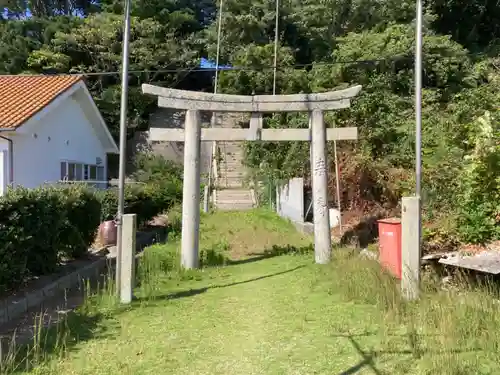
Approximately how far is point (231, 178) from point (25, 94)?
11616mm

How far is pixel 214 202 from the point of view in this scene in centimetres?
2177

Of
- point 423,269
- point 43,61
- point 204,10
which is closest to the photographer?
point 423,269

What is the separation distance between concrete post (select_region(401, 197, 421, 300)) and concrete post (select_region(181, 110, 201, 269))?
4.52 m

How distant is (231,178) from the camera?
2580 cm

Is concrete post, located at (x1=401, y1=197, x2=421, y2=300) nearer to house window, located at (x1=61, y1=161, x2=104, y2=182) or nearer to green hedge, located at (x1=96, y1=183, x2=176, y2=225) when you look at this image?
green hedge, located at (x1=96, y1=183, x2=176, y2=225)

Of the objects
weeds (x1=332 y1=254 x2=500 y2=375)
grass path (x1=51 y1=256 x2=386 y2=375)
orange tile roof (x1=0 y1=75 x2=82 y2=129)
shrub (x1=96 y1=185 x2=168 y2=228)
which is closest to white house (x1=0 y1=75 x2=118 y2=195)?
orange tile roof (x1=0 y1=75 x2=82 y2=129)

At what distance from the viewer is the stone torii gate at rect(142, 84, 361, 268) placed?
9922 mm

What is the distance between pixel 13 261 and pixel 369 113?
36.2 ft

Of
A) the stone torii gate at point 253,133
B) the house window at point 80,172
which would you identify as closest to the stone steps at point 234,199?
the house window at point 80,172

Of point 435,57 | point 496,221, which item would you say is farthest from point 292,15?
point 496,221

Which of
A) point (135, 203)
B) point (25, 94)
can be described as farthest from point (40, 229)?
point (25, 94)

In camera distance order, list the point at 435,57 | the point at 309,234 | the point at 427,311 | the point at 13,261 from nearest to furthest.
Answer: the point at 427,311
the point at 13,261
the point at 309,234
the point at 435,57

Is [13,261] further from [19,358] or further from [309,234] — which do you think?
[309,234]

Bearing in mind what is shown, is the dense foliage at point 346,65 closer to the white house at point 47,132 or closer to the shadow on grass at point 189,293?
the shadow on grass at point 189,293
